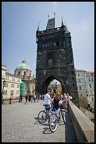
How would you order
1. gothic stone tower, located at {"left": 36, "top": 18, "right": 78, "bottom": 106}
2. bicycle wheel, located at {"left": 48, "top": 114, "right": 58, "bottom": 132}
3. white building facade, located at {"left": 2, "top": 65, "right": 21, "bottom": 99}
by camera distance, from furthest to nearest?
white building facade, located at {"left": 2, "top": 65, "right": 21, "bottom": 99} < gothic stone tower, located at {"left": 36, "top": 18, "right": 78, "bottom": 106} < bicycle wheel, located at {"left": 48, "top": 114, "right": 58, "bottom": 132}

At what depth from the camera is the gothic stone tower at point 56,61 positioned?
1052 inches

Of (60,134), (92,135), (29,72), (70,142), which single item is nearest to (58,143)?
(70,142)

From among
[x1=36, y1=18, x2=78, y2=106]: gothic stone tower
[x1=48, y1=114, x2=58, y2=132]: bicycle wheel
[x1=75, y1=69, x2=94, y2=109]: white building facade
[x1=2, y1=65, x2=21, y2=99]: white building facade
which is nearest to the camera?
[x1=48, y1=114, x2=58, y2=132]: bicycle wheel

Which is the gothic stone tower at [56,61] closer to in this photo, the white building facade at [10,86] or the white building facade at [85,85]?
the white building facade at [10,86]

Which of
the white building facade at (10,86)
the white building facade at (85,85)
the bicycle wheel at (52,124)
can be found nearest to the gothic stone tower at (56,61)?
the white building facade at (10,86)

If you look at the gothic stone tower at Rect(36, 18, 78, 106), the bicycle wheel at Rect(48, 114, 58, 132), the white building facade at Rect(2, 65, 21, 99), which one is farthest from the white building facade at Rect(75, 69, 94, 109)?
Answer: the bicycle wheel at Rect(48, 114, 58, 132)

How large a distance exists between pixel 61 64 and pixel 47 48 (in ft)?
22.2

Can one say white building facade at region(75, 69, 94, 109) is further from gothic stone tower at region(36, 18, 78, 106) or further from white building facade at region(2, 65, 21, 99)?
white building facade at region(2, 65, 21, 99)

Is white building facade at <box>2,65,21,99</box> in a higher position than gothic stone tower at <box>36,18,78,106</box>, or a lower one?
lower

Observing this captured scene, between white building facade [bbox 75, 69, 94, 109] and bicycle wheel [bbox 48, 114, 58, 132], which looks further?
white building facade [bbox 75, 69, 94, 109]

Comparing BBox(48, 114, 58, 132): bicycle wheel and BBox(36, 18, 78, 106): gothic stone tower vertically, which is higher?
BBox(36, 18, 78, 106): gothic stone tower

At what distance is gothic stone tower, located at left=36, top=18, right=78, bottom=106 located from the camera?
1052 inches

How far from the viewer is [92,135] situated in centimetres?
236

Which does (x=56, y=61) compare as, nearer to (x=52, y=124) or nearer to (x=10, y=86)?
(x=52, y=124)
